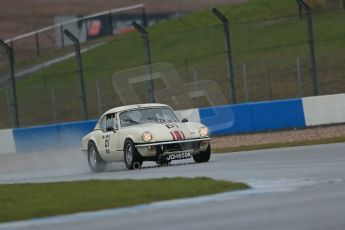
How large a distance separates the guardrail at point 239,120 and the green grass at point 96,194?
495 inches

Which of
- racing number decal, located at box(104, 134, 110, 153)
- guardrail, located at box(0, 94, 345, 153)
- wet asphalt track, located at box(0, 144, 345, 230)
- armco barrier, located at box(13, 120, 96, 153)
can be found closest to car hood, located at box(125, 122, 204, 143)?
racing number decal, located at box(104, 134, 110, 153)

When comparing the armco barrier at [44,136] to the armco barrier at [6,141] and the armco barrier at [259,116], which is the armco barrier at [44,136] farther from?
the armco barrier at [259,116]

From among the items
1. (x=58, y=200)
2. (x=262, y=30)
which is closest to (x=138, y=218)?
(x=58, y=200)

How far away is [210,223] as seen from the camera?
38.9 feet

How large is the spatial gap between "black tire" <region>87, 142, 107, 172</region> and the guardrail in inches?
286

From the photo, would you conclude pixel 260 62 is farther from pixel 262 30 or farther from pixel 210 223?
pixel 210 223

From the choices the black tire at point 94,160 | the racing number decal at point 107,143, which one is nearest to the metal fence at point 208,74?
the black tire at point 94,160

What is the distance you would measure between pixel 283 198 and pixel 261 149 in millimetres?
11560

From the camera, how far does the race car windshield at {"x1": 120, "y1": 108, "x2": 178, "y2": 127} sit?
22438 mm

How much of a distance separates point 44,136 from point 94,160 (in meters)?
9.65

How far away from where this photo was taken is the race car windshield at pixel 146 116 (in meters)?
22.4

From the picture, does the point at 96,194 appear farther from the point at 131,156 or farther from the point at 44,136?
the point at 44,136

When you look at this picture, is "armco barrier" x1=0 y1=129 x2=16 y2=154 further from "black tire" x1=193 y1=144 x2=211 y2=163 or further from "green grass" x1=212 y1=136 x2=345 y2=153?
"black tire" x1=193 y1=144 x2=211 y2=163

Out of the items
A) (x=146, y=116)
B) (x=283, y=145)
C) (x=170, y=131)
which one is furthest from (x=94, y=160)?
(x=283, y=145)
